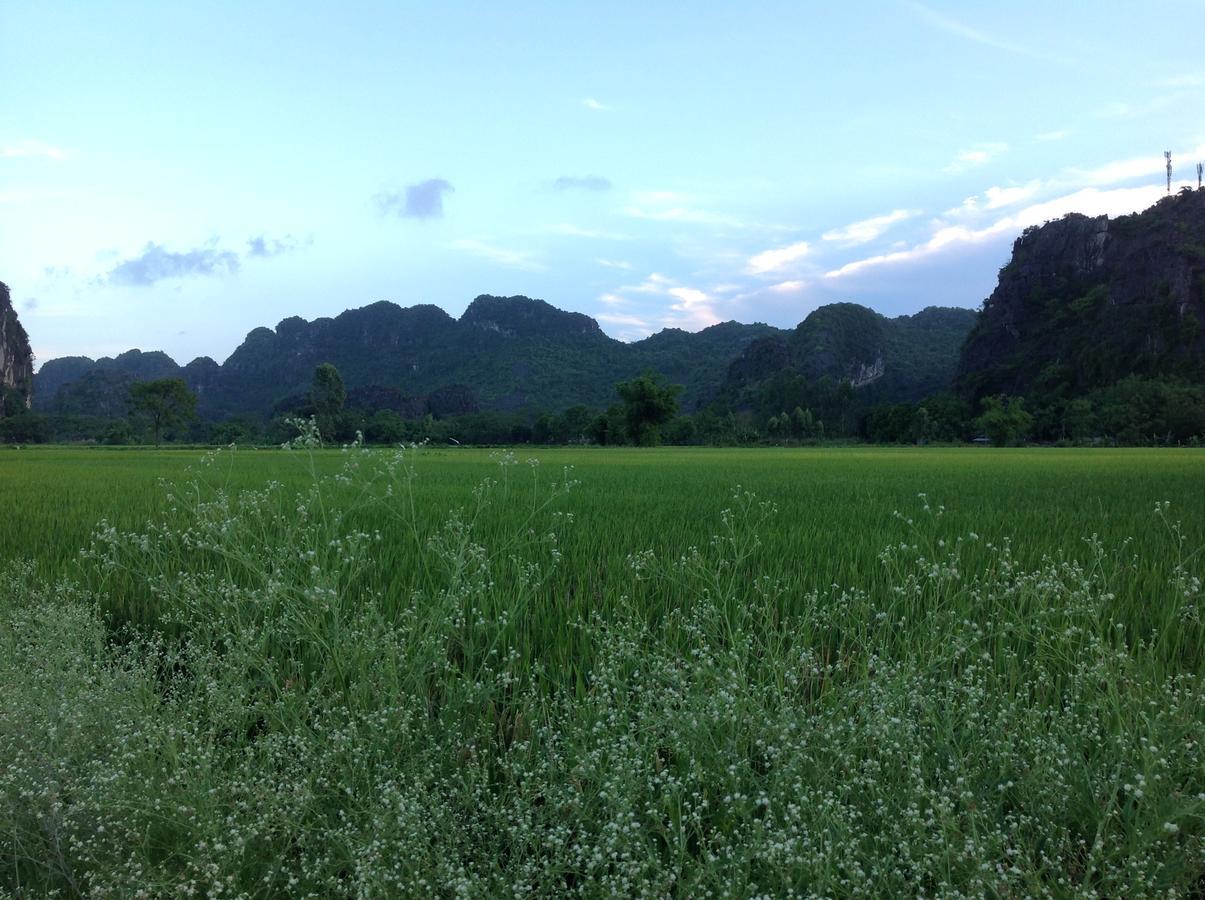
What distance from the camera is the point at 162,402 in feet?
163

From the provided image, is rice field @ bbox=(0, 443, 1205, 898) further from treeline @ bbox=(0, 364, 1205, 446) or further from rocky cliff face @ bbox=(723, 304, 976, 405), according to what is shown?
rocky cliff face @ bbox=(723, 304, 976, 405)

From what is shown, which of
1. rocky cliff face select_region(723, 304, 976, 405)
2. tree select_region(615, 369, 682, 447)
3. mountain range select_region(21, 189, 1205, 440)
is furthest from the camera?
rocky cliff face select_region(723, 304, 976, 405)

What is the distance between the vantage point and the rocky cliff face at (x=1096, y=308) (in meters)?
86.4

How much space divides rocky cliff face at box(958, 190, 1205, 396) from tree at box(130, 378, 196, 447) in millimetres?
98812

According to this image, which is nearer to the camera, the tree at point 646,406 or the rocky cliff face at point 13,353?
the tree at point 646,406

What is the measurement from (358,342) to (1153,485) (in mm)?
174343

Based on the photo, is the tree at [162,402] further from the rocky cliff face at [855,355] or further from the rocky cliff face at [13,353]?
the rocky cliff face at [855,355]

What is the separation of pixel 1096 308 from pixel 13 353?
153 m

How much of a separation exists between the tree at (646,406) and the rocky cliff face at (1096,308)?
61.5m

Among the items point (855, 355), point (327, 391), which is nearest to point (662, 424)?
point (327, 391)

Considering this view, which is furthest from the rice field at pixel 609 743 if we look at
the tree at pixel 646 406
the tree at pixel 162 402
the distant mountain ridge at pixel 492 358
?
the distant mountain ridge at pixel 492 358

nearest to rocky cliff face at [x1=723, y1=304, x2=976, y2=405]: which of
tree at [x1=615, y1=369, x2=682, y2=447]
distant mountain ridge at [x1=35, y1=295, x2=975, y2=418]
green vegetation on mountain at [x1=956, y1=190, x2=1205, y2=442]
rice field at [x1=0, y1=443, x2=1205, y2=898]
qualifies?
distant mountain ridge at [x1=35, y1=295, x2=975, y2=418]

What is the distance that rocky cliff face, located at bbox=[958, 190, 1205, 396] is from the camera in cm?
8638

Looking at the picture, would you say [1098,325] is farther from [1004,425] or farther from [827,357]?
[1004,425]
